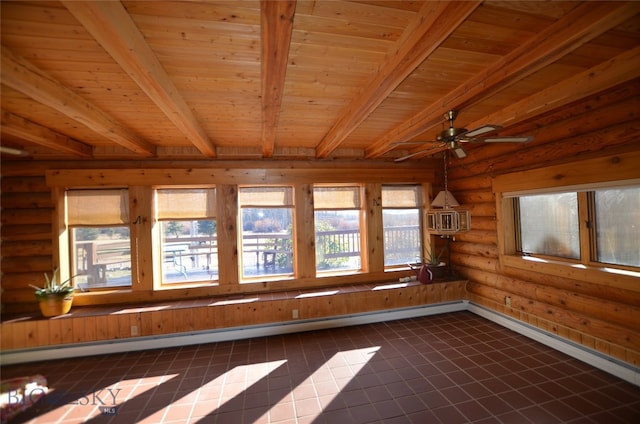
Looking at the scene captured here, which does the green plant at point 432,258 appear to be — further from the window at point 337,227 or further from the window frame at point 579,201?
the window at point 337,227

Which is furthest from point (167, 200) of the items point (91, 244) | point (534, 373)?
point (534, 373)

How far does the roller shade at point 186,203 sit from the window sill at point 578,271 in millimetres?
4563

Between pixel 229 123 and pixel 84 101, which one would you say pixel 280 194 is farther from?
pixel 84 101

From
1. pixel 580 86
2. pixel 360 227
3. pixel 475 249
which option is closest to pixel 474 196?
pixel 475 249

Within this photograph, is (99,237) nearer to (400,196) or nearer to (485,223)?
(400,196)

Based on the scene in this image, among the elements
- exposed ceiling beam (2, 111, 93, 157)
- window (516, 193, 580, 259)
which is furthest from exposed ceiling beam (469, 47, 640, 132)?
exposed ceiling beam (2, 111, 93, 157)

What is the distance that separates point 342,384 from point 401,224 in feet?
10.1

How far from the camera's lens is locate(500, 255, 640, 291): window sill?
8.63ft

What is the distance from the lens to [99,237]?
405 cm

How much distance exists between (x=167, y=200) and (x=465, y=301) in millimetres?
5269

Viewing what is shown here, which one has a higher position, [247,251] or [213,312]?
[247,251]

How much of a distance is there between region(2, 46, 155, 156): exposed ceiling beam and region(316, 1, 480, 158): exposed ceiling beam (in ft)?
8.01

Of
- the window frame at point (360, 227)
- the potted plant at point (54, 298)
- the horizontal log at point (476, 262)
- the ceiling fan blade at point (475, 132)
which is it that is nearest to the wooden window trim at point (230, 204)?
the window frame at point (360, 227)

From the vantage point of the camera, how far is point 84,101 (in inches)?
95.3
